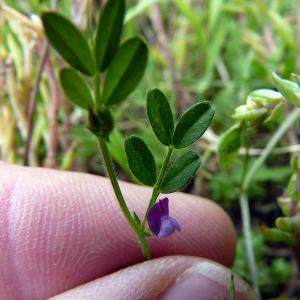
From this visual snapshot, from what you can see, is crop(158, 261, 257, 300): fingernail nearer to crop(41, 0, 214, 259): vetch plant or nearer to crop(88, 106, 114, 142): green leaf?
crop(41, 0, 214, 259): vetch plant

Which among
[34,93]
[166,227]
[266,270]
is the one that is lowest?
[266,270]

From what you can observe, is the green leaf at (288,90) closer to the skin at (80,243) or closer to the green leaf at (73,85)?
the green leaf at (73,85)

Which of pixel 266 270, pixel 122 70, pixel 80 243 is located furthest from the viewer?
pixel 266 270

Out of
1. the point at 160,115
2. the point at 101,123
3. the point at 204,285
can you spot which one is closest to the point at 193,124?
the point at 160,115

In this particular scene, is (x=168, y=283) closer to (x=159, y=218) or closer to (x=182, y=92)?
(x=159, y=218)

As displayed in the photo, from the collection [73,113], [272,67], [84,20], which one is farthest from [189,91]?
[84,20]

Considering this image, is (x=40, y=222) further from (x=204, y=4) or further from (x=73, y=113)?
(x=204, y=4)

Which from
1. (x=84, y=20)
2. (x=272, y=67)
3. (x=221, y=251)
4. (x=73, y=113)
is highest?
(x=84, y=20)
